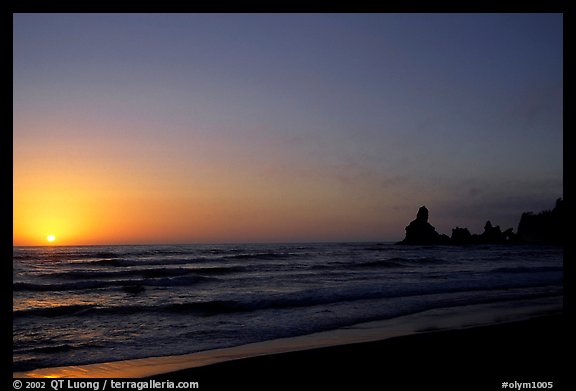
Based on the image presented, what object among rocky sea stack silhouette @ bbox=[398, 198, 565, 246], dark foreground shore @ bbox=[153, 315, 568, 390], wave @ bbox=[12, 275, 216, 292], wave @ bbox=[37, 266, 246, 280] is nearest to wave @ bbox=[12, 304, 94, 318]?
wave @ bbox=[12, 275, 216, 292]

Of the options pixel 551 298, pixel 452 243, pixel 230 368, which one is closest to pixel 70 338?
pixel 230 368

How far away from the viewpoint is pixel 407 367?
20.6ft

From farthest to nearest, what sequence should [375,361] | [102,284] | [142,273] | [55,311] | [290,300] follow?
[142,273] < [102,284] < [290,300] < [55,311] < [375,361]

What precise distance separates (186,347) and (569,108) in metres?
7.53

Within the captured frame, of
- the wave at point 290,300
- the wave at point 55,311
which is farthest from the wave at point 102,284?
the wave at point 290,300

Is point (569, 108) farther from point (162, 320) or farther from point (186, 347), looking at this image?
point (162, 320)

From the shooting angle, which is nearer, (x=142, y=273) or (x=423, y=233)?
(x=142, y=273)

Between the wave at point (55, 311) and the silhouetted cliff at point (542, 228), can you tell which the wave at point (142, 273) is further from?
the silhouetted cliff at point (542, 228)

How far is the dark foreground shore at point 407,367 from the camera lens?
5578 mm

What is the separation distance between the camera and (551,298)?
14.4m

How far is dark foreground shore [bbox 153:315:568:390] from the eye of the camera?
5578 millimetres
